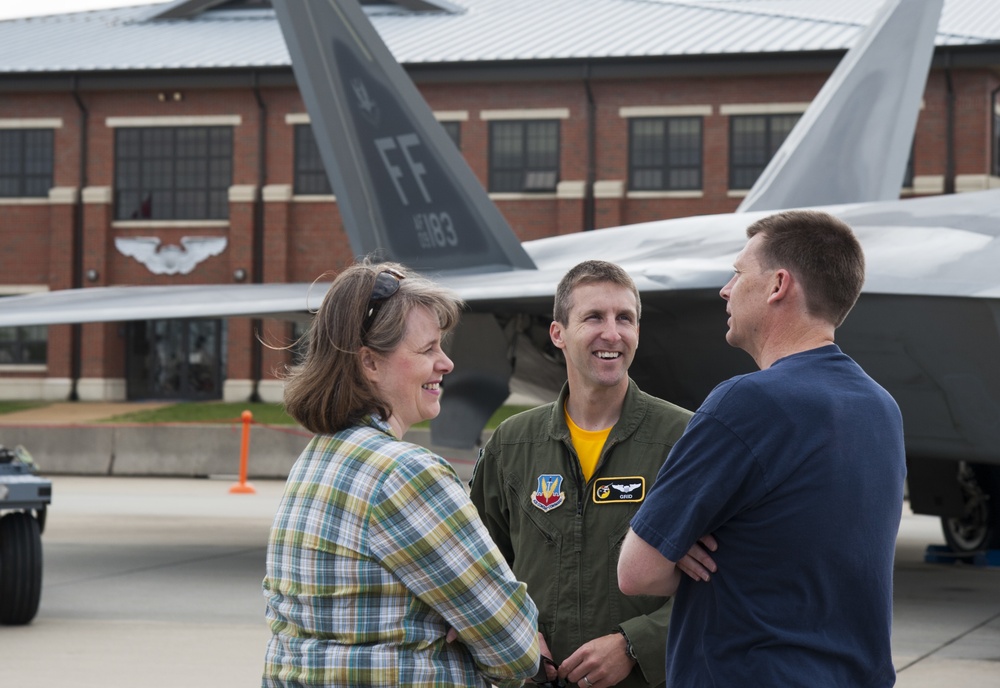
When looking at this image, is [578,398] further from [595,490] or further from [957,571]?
[957,571]

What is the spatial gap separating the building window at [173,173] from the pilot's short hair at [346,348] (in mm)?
31026

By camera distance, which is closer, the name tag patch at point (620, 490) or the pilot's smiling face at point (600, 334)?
the name tag patch at point (620, 490)

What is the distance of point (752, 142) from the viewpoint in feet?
98.2

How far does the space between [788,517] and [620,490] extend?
0.94 meters

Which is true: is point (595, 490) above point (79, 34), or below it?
below

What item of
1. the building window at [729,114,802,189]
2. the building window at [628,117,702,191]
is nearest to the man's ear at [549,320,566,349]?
the building window at [729,114,802,189]


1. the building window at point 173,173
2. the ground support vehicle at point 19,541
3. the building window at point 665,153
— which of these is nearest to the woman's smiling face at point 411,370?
the ground support vehicle at point 19,541

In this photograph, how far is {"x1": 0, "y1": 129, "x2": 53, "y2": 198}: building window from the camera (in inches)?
1307

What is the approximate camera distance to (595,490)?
11.0 feet

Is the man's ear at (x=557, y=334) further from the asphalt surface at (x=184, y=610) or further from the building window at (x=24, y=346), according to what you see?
the building window at (x=24, y=346)

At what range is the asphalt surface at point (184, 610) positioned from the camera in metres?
6.86

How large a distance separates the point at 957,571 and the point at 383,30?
25335 millimetres

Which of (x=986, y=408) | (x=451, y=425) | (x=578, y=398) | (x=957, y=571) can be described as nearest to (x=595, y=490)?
(x=578, y=398)

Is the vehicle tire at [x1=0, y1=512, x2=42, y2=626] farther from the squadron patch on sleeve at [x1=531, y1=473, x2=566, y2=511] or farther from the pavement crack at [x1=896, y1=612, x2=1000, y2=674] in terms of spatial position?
the squadron patch on sleeve at [x1=531, y1=473, x2=566, y2=511]
